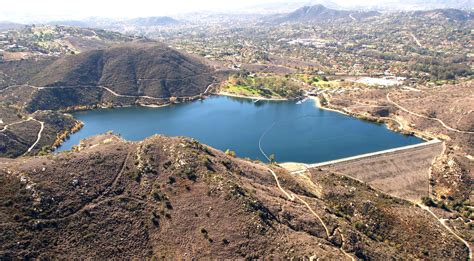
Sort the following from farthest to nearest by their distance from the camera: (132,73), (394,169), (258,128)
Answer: (132,73) → (258,128) → (394,169)

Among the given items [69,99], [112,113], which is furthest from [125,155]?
[69,99]

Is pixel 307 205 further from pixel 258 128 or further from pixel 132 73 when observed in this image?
pixel 132 73

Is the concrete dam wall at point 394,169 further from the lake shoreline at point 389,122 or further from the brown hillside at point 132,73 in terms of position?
the brown hillside at point 132,73

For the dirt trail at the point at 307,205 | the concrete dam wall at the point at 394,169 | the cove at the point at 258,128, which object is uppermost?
the dirt trail at the point at 307,205

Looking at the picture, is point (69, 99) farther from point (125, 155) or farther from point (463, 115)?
point (463, 115)

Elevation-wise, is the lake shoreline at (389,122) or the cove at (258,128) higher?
the lake shoreline at (389,122)

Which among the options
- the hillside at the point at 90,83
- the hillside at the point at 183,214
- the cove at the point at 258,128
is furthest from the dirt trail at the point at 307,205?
the hillside at the point at 90,83

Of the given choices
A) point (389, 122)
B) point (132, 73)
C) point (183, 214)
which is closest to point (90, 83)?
point (132, 73)

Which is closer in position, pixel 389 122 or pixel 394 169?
pixel 394 169
